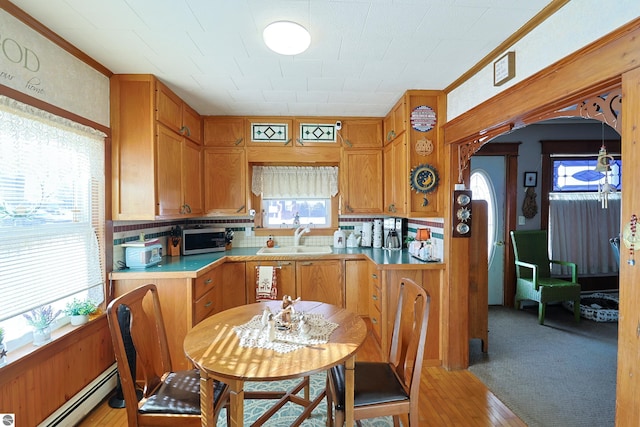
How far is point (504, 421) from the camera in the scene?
6.17 ft

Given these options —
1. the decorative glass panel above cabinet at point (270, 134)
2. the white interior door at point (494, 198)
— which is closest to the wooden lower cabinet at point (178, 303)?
the decorative glass panel above cabinet at point (270, 134)

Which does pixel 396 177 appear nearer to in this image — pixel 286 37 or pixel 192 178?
pixel 286 37

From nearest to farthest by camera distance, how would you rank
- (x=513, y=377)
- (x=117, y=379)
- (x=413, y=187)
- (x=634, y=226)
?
1. (x=634, y=226)
2. (x=117, y=379)
3. (x=513, y=377)
4. (x=413, y=187)

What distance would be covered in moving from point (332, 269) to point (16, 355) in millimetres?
2428

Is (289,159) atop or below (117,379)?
atop

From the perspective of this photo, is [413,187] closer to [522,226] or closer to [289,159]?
[289,159]

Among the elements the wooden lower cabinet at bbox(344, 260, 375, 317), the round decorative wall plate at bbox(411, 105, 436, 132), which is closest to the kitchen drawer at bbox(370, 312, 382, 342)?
the wooden lower cabinet at bbox(344, 260, 375, 317)

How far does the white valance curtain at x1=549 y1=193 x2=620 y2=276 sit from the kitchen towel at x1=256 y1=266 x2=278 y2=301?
3.80 metres

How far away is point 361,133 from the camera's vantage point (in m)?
3.33

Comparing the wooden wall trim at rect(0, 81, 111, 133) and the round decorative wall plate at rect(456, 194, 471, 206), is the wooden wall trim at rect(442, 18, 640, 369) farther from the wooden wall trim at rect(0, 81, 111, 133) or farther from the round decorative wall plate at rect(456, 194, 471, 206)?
the wooden wall trim at rect(0, 81, 111, 133)

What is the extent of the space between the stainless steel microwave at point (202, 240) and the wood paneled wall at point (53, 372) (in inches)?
41.6

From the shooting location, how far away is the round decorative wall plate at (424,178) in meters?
2.60

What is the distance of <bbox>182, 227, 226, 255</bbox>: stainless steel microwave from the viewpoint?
306 centimetres

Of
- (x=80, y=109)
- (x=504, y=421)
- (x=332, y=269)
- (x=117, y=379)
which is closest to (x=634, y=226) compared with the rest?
(x=504, y=421)
